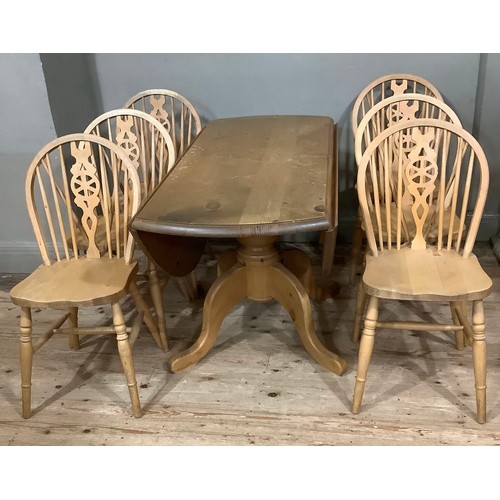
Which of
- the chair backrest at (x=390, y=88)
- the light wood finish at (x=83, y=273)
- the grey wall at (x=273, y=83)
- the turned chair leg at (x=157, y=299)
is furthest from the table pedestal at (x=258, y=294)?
the grey wall at (x=273, y=83)

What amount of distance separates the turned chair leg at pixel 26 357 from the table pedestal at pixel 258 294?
0.49 metres

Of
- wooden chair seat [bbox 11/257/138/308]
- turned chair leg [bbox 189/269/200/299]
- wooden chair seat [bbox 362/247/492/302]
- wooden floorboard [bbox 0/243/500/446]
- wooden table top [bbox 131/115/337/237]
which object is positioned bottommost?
wooden floorboard [bbox 0/243/500/446]

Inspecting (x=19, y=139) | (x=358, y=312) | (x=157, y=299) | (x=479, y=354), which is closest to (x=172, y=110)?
(x=19, y=139)

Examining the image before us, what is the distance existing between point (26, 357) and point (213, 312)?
66 centimetres

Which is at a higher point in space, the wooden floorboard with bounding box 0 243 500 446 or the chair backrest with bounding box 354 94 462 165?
the chair backrest with bounding box 354 94 462 165

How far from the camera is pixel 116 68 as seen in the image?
2541 mm

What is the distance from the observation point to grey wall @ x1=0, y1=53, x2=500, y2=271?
2369 mm

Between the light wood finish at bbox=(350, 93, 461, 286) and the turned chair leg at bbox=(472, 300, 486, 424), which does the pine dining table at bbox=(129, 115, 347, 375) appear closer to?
the light wood finish at bbox=(350, 93, 461, 286)

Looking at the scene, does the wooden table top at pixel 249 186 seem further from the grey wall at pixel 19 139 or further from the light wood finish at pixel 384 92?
the grey wall at pixel 19 139

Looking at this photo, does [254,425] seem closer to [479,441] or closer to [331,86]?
[479,441]

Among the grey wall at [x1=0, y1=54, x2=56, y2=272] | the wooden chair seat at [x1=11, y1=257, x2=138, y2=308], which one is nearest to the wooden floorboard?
the wooden chair seat at [x1=11, y1=257, x2=138, y2=308]

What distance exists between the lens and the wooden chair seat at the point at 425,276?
144cm

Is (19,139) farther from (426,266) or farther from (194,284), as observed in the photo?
(426,266)

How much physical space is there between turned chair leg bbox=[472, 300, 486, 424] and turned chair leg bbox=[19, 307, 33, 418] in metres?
1.39
